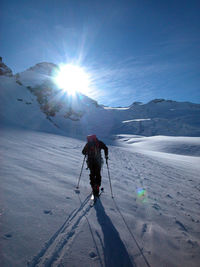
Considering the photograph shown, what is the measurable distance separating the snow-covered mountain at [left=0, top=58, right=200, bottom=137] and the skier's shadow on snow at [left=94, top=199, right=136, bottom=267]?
83.9 feet

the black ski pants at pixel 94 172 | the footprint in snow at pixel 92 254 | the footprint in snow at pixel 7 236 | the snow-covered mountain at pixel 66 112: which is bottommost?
the footprint in snow at pixel 92 254

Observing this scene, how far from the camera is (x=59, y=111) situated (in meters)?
51.3

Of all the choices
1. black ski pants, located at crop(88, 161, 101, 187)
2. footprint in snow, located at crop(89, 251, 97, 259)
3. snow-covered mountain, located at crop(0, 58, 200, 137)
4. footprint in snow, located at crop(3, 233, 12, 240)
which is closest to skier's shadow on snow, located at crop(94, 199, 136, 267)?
footprint in snow, located at crop(89, 251, 97, 259)

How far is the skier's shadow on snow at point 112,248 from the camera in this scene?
7.27ft

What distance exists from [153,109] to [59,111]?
97733mm

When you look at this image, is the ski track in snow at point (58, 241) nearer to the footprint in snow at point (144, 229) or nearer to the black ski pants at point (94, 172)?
the black ski pants at point (94, 172)

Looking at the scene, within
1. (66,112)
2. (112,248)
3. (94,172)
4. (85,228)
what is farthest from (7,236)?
(66,112)

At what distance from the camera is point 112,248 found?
94.8 inches

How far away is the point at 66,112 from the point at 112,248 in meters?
55.0

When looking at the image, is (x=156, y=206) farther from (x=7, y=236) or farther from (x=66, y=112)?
(x=66, y=112)

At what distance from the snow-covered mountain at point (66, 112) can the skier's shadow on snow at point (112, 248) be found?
1007 inches

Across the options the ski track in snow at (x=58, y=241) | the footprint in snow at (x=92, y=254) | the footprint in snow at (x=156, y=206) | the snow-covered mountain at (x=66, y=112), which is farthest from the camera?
the snow-covered mountain at (x=66, y=112)

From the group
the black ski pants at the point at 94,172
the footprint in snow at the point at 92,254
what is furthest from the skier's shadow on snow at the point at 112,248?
the black ski pants at the point at 94,172

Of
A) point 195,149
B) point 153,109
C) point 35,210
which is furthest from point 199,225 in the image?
point 153,109
